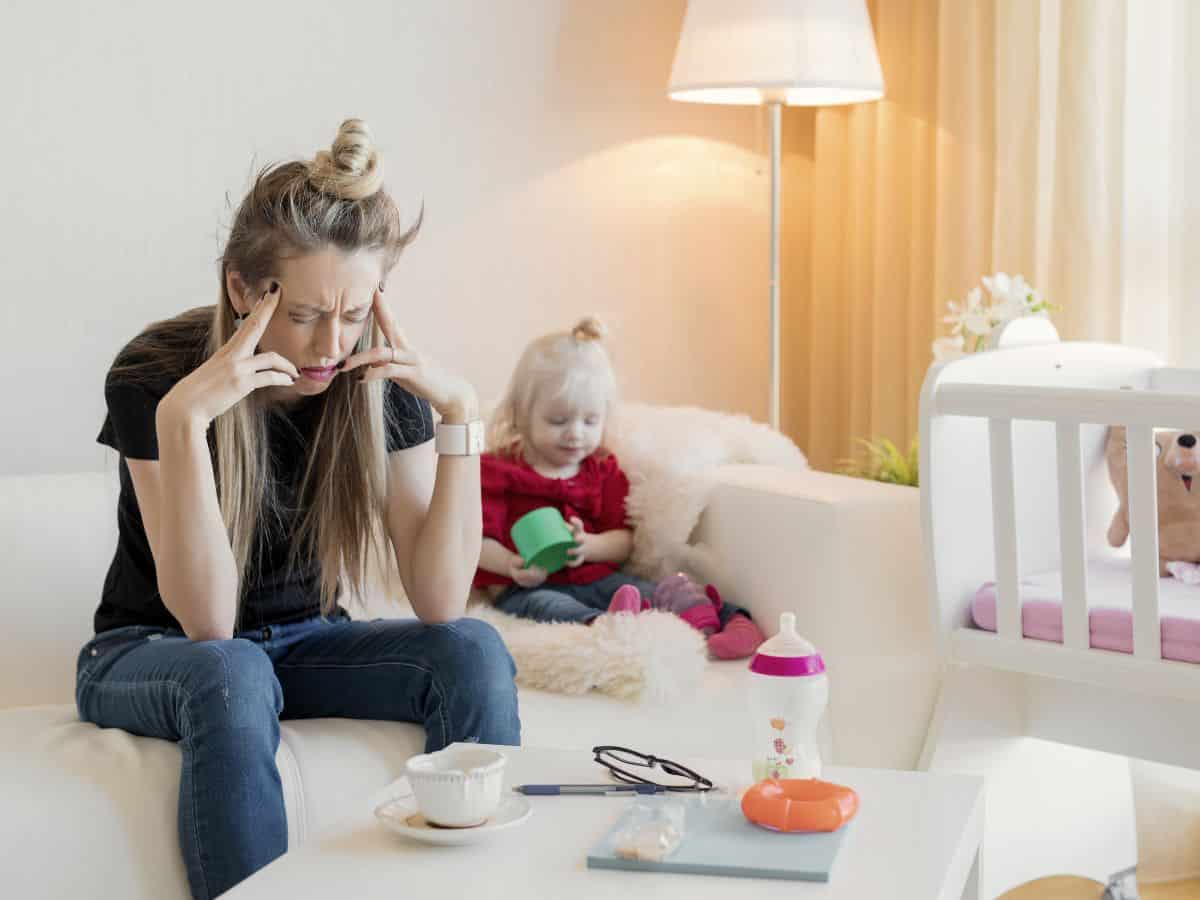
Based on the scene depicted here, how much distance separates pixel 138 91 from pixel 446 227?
2.06 feet

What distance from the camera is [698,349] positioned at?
313 centimetres

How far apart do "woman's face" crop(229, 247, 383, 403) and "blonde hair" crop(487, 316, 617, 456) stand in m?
0.76

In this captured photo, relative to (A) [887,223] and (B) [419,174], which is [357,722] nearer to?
(B) [419,174]

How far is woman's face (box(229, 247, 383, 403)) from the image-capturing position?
4.87ft

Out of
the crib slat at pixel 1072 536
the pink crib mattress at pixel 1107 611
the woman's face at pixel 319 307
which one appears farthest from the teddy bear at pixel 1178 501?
the woman's face at pixel 319 307

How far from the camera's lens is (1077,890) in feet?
6.90

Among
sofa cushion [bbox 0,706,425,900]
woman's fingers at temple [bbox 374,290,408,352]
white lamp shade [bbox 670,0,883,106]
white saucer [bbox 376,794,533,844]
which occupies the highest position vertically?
white lamp shade [bbox 670,0,883,106]

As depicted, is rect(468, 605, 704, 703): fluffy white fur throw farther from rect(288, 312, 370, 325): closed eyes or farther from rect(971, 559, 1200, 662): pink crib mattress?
rect(288, 312, 370, 325): closed eyes

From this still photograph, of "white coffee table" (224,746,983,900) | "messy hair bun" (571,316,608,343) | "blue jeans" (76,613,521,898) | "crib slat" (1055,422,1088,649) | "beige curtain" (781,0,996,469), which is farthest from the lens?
"beige curtain" (781,0,996,469)

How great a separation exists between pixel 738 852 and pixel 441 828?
0.23 meters

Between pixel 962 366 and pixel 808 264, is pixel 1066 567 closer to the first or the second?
pixel 962 366

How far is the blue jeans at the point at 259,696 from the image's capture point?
1368mm

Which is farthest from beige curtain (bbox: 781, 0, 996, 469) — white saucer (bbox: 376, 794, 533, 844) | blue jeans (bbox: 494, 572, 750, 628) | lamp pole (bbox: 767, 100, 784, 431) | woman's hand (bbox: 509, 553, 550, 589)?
white saucer (bbox: 376, 794, 533, 844)

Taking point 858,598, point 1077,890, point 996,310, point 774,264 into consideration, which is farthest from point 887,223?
point 1077,890
